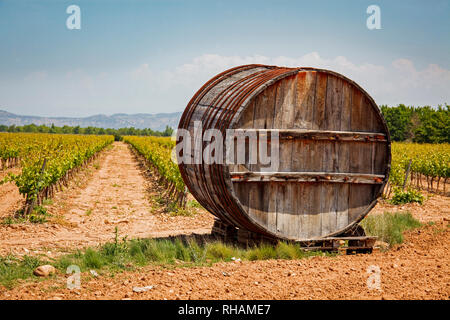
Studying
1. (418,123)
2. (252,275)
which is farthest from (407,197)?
(418,123)

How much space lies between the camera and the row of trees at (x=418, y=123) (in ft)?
170

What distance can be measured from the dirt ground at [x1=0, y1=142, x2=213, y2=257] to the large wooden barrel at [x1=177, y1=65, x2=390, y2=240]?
2709mm

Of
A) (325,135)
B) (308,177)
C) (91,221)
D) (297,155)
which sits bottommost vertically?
(91,221)

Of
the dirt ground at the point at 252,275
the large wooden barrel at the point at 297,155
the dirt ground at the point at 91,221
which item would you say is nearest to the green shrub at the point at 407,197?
the dirt ground at the point at 252,275

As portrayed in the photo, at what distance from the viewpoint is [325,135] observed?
20.5 feet

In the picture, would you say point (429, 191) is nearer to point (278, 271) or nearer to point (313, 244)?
point (313, 244)

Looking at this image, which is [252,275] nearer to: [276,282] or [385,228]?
[276,282]

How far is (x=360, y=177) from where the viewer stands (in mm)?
6457

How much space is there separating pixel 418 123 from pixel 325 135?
71.4 meters

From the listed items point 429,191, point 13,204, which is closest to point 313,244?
point 13,204

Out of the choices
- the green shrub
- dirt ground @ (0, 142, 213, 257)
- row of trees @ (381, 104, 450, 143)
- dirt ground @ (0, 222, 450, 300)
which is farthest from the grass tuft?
row of trees @ (381, 104, 450, 143)

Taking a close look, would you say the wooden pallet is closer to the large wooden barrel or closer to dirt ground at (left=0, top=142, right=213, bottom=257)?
the large wooden barrel

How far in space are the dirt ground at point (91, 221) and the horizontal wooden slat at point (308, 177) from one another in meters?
3.12

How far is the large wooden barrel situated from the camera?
19.1 ft
